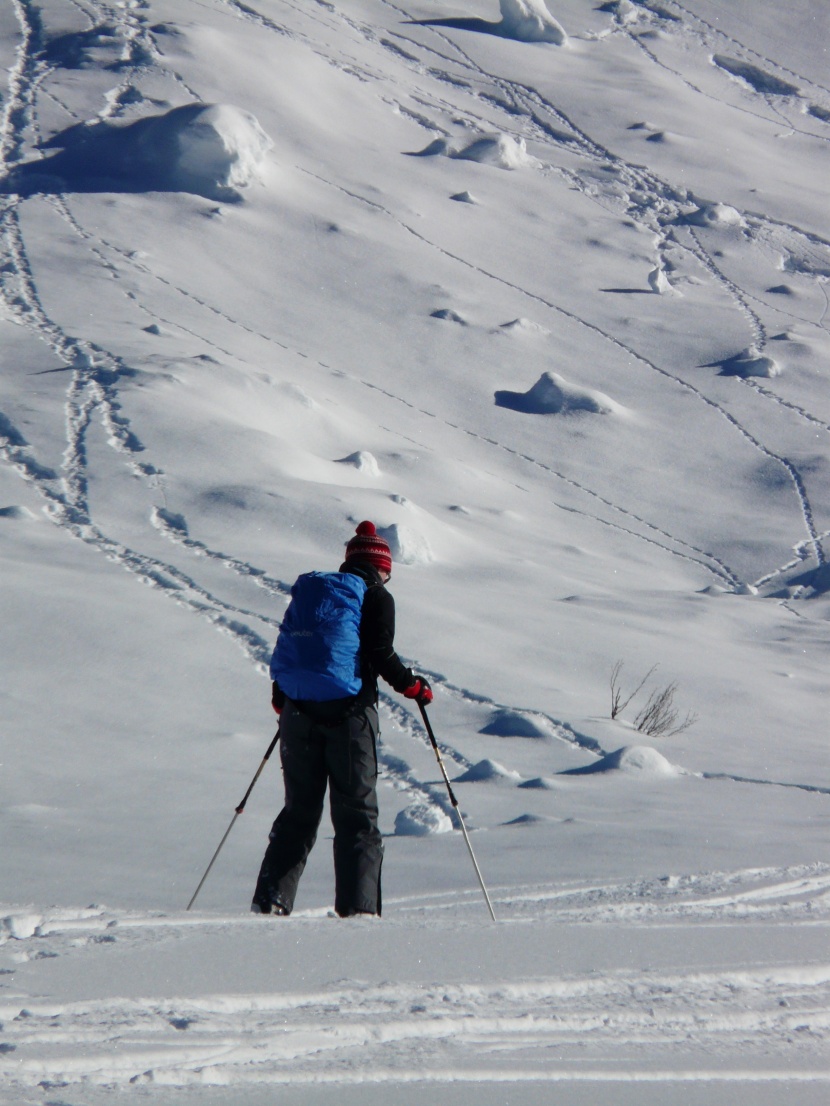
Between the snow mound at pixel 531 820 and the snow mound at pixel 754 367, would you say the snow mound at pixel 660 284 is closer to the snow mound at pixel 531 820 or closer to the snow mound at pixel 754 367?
the snow mound at pixel 754 367

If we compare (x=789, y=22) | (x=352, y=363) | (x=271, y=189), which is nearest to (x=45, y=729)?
(x=352, y=363)

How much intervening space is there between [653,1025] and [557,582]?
325 inches

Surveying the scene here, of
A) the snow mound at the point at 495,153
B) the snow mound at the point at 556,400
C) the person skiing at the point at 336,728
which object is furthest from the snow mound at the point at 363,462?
the snow mound at the point at 495,153

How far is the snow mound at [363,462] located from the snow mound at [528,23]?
27.9 metres

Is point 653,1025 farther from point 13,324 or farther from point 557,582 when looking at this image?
point 13,324

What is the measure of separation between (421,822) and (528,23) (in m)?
35.8

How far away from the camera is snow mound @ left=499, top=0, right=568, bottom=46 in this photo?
35.8 metres

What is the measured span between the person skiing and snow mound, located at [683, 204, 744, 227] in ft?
79.0

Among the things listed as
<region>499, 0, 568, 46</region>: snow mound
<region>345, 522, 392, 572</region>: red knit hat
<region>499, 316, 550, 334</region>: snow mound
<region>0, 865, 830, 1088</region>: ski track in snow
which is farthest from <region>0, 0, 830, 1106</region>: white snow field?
<region>499, 0, 568, 46</region>: snow mound

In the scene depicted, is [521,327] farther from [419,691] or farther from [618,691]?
[419,691]

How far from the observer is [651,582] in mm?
12625

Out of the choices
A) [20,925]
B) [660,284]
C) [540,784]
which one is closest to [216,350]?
[660,284]

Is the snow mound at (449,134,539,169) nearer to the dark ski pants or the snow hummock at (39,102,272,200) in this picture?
the snow hummock at (39,102,272,200)

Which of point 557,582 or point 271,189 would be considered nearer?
point 557,582
